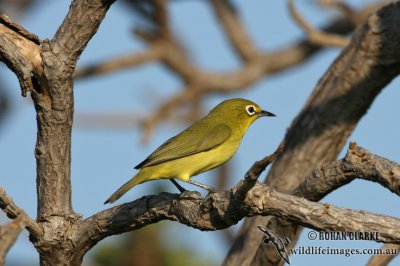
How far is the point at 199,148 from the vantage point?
26.5 feet

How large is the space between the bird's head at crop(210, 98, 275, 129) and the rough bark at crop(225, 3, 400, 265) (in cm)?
52

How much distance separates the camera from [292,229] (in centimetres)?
711

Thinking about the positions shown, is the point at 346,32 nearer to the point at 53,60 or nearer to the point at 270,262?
the point at 270,262

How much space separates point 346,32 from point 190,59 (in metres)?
3.03

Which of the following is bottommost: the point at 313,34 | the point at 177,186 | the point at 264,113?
the point at 177,186

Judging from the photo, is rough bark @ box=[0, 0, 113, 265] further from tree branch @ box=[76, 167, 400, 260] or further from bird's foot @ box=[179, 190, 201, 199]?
bird's foot @ box=[179, 190, 201, 199]

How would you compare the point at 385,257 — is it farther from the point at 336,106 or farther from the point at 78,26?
the point at 78,26

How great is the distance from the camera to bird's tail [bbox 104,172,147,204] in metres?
7.20

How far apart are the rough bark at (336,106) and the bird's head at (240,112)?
1.70 feet

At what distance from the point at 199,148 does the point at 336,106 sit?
1930 mm

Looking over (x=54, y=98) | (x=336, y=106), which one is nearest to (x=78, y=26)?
(x=54, y=98)

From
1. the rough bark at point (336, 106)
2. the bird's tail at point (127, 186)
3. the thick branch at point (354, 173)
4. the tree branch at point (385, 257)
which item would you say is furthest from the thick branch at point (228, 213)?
the rough bark at point (336, 106)

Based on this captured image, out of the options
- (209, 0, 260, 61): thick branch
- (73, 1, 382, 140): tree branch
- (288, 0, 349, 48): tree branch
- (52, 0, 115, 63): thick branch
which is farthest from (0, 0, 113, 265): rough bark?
(209, 0, 260, 61): thick branch

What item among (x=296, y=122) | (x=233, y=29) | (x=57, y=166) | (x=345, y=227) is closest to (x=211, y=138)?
(x=296, y=122)
